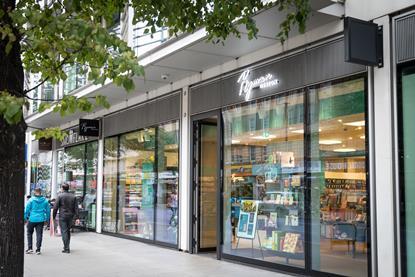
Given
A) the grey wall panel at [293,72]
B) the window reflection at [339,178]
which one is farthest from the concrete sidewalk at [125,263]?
the grey wall panel at [293,72]

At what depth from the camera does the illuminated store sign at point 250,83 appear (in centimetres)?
1013

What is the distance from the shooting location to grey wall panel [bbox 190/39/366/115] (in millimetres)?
8641

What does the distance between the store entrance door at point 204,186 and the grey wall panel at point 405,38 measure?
5626 mm

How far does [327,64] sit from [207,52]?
280cm

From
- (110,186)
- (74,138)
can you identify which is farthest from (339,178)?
(74,138)

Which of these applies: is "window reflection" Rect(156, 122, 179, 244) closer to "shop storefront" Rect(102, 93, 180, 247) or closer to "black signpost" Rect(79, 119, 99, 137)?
"shop storefront" Rect(102, 93, 180, 247)

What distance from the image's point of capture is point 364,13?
26.7 ft

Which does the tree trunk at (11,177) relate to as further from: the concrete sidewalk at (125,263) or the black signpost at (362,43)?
the concrete sidewalk at (125,263)

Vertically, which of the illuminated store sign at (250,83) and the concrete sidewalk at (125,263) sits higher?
the illuminated store sign at (250,83)

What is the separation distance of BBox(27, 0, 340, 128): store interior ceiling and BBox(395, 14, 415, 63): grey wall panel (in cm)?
116

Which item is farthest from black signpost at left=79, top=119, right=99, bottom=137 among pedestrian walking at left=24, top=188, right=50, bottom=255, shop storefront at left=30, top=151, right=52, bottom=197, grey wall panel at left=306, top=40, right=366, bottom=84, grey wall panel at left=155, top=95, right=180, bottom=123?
grey wall panel at left=306, top=40, right=366, bottom=84

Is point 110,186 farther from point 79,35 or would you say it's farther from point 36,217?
point 79,35

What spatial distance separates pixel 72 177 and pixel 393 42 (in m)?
16.4

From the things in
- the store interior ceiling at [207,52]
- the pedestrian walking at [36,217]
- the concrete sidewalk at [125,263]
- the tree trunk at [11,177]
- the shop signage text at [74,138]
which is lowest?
the concrete sidewalk at [125,263]
